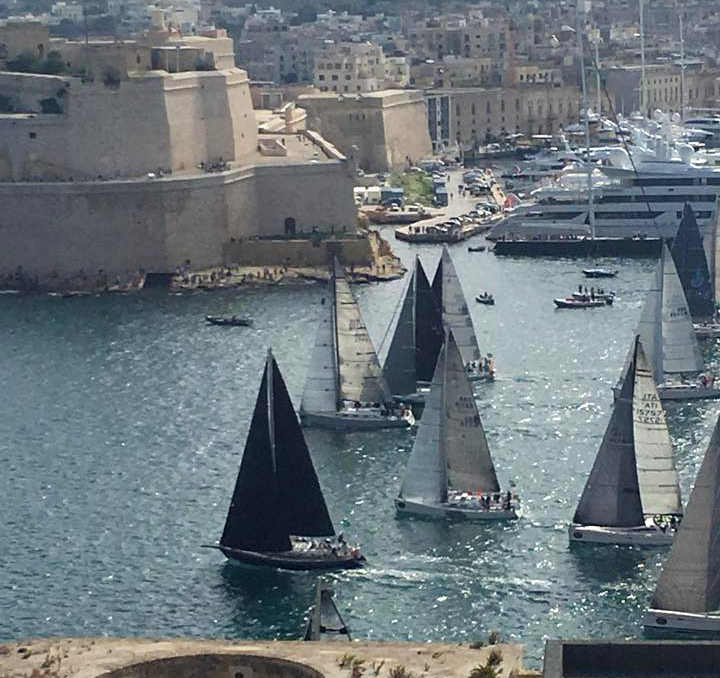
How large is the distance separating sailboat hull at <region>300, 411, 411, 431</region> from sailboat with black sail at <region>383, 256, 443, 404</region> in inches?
54.4

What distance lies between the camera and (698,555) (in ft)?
88.7

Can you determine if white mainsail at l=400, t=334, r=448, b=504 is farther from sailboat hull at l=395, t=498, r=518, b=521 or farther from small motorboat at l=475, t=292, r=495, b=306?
small motorboat at l=475, t=292, r=495, b=306

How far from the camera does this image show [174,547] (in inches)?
1227

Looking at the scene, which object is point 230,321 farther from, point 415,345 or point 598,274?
point 598,274

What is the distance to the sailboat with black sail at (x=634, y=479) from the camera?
3106 centimetres

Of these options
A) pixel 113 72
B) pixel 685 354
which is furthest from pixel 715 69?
pixel 685 354

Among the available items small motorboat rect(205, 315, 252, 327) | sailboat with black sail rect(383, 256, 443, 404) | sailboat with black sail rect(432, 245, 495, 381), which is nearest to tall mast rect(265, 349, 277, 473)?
sailboat with black sail rect(383, 256, 443, 404)

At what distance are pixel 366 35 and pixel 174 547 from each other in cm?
7177

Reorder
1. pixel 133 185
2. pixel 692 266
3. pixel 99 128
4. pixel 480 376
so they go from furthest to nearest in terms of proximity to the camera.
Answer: pixel 99 128 < pixel 133 185 < pixel 692 266 < pixel 480 376

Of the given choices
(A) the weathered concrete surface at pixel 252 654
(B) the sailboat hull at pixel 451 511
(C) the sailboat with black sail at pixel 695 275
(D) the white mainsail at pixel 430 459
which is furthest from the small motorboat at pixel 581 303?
(A) the weathered concrete surface at pixel 252 654

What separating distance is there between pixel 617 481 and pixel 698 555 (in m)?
4.30

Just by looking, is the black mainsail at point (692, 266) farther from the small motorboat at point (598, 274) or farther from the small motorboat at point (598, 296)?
the small motorboat at point (598, 274)

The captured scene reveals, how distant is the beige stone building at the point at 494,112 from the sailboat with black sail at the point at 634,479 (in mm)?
46815

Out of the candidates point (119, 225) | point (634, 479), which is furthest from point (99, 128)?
point (634, 479)
